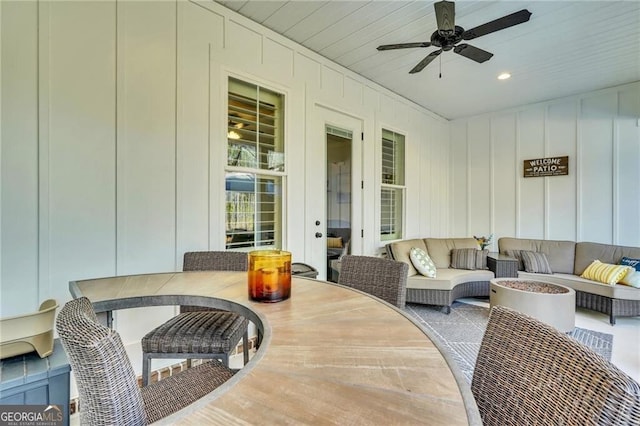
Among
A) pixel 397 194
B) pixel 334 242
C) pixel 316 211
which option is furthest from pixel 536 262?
pixel 316 211

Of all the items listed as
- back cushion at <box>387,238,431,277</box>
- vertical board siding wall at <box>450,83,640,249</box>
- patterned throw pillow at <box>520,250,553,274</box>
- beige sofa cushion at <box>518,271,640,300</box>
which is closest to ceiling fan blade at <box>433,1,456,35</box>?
back cushion at <box>387,238,431,277</box>

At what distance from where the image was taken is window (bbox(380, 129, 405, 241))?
4.47 meters

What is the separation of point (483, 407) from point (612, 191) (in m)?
5.09

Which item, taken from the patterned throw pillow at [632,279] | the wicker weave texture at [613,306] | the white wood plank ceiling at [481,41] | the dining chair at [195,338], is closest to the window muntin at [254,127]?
the white wood plank ceiling at [481,41]

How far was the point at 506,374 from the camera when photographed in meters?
0.80

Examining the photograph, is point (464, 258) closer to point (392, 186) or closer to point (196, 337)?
point (392, 186)

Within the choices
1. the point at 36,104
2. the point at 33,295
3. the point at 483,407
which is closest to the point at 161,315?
the point at 33,295

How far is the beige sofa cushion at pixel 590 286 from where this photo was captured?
3.21m

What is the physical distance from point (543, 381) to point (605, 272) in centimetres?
395

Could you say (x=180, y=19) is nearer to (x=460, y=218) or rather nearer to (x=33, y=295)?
(x=33, y=295)

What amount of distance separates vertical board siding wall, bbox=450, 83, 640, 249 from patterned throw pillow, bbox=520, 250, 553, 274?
2.53 feet

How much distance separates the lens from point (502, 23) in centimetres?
226

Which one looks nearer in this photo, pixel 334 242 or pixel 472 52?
pixel 472 52

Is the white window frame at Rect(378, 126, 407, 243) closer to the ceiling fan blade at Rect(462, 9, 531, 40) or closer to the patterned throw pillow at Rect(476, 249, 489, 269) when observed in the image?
the patterned throw pillow at Rect(476, 249, 489, 269)
